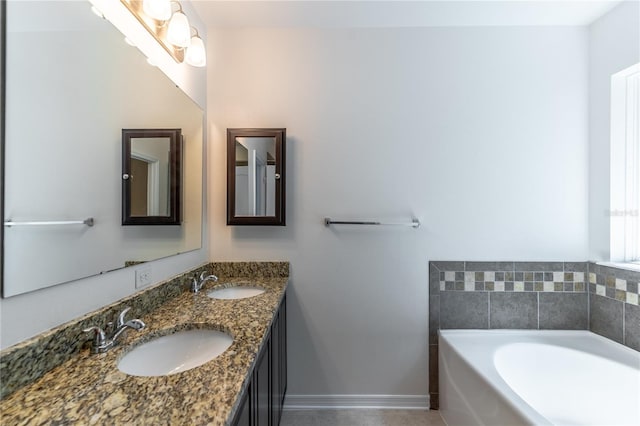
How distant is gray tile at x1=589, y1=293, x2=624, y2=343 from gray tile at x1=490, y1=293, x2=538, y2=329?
0.35 meters

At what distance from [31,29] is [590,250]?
9.58 feet

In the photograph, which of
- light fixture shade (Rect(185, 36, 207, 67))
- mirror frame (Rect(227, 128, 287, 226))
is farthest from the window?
light fixture shade (Rect(185, 36, 207, 67))

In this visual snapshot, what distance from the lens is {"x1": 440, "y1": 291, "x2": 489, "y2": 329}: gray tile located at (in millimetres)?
1793

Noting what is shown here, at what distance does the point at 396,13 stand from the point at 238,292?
2034 mm

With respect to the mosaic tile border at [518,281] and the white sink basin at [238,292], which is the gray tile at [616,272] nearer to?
the mosaic tile border at [518,281]

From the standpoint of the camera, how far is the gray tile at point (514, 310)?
179cm

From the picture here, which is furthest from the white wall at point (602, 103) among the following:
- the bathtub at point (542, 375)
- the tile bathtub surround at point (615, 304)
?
the bathtub at point (542, 375)

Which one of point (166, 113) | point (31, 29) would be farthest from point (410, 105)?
point (31, 29)

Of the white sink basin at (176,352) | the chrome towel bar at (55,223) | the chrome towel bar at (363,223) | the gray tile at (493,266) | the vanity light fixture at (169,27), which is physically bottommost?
the white sink basin at (176,352)

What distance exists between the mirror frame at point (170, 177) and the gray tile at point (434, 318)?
5.53 feet

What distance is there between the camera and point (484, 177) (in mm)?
1803

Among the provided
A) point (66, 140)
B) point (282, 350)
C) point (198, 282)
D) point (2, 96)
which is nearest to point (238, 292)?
point (198, 282)

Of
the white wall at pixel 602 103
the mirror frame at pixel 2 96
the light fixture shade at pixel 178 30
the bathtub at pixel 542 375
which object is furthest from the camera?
the white wall at pixel 602 103

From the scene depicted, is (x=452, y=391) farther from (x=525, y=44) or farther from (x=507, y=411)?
(x=525, y=44)
